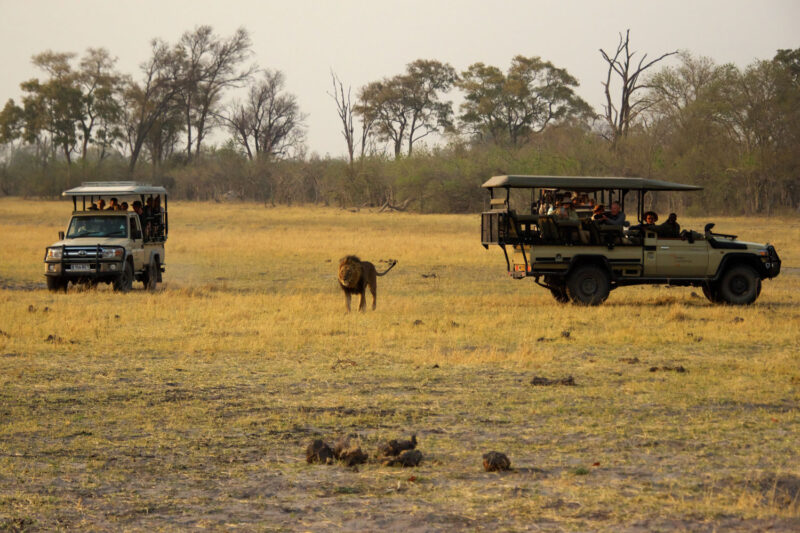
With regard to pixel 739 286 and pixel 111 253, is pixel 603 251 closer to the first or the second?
pixel 739 286

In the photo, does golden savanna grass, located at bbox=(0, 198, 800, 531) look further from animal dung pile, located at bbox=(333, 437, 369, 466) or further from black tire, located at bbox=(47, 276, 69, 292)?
black tire, located at bbox=(47, 276, 69, 292)

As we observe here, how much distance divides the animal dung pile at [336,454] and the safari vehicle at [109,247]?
12.4 metres

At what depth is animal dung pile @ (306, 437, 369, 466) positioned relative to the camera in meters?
6.88

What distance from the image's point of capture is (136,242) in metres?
19.5

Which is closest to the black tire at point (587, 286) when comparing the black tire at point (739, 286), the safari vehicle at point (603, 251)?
the safari vehicle at point (603, 251)

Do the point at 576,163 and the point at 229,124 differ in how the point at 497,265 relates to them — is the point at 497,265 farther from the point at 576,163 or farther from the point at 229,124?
the point at 229,124

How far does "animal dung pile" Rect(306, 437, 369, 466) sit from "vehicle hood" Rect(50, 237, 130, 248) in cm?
1265

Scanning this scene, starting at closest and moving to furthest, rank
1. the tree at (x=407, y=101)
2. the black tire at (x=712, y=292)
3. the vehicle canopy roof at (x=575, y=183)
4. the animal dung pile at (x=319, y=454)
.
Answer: the animal dung pile at (x=319, y=454) < the vehicle canopy roof at (x=575, y=183) < the black tire at (x=712, y=292) < the tree at (x=407, y=101)

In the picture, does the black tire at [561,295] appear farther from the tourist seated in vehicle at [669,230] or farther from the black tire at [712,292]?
the black tire at [712,292]

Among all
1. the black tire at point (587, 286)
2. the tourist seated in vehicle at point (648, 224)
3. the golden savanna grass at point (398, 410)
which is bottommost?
the golden savanna grass at point (398, 410)

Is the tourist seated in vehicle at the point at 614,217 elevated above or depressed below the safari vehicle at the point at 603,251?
above

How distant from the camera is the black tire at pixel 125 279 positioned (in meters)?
18.7

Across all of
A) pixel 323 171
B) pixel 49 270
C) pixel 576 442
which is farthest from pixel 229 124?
pixel 576 442

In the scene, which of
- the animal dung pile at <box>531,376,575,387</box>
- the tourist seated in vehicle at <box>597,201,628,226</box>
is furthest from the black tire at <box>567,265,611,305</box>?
the animal dung pile at <box>531,376,575,387</box>
